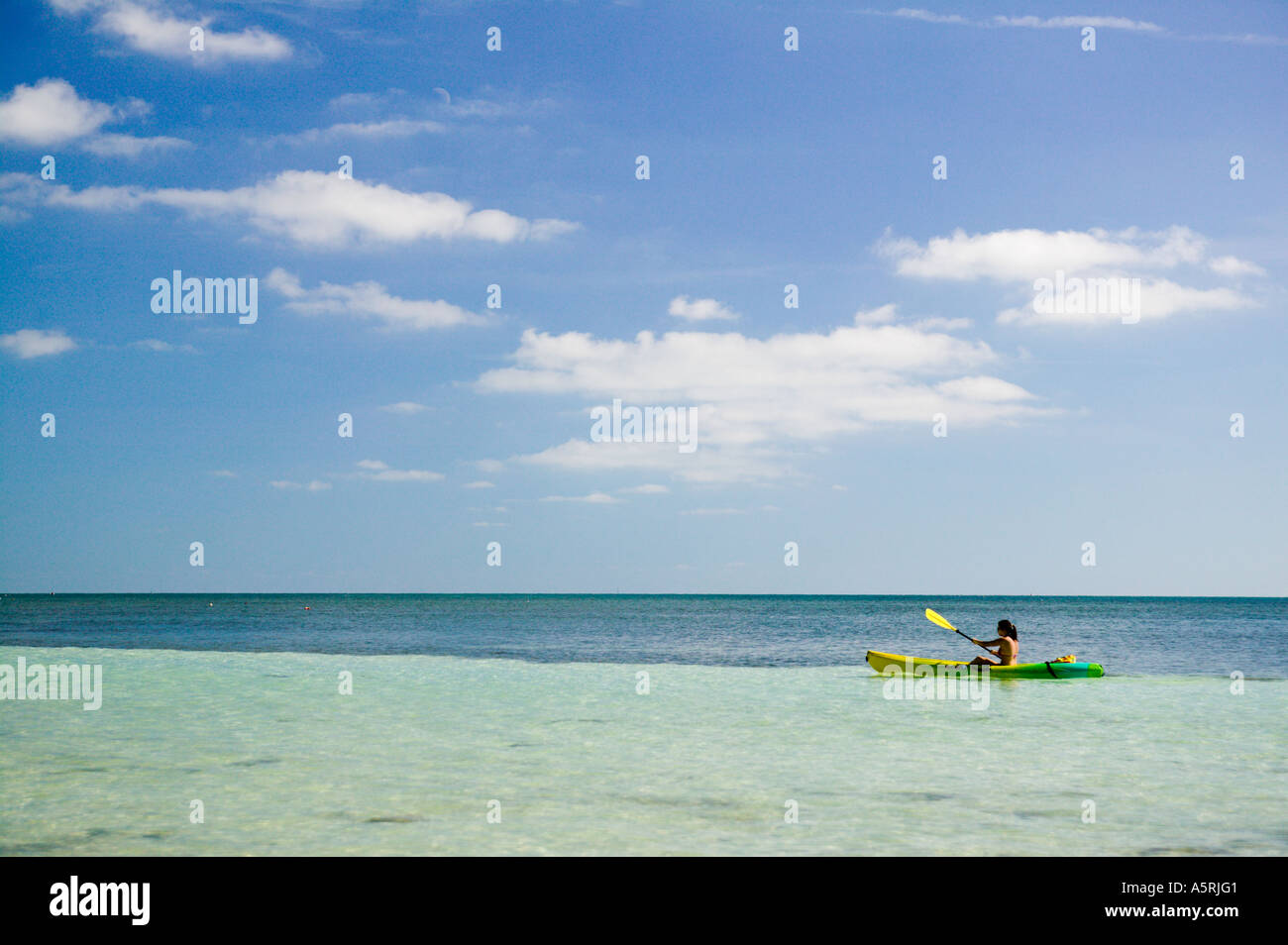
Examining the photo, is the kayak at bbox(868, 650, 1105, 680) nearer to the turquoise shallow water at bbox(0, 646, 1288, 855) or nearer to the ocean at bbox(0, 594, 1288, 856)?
the ocean at bbox(0, 594, 1288, 856)

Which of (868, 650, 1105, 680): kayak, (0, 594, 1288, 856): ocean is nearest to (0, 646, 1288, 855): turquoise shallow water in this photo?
(0, 594, 1288, 856): ocean

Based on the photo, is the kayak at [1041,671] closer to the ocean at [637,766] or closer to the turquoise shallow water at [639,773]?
the ocean at [637,766]

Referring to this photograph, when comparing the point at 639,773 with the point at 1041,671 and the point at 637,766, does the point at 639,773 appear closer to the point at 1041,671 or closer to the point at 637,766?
the point at 637,766

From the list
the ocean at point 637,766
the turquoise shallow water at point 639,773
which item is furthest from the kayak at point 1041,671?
the turquoise shallow water at point 639,773

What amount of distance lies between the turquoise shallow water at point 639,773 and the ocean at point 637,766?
49 mm

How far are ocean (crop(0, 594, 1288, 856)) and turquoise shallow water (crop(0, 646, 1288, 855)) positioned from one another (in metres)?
0.05

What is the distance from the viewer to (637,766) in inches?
497

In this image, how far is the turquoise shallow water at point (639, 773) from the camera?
895cm

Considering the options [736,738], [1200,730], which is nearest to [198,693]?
[736,738]

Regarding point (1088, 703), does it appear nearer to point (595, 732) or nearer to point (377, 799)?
point (595, 732)

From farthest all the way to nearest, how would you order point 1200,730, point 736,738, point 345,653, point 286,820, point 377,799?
point 345,653
point 1200,730
point 736,738
point 377,799
point 286,820
